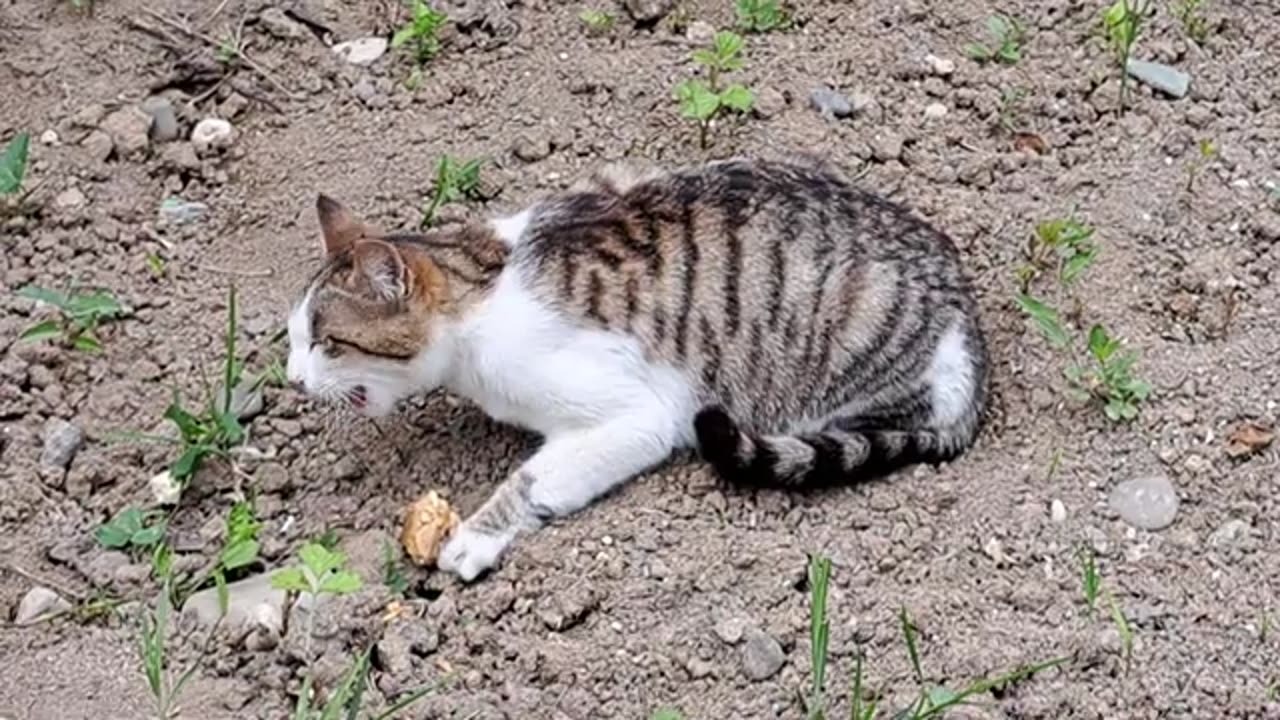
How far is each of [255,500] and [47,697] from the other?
62 centimetres

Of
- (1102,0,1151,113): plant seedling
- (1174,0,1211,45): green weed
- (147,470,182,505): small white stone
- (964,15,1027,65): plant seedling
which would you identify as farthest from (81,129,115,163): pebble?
(1174,0,1211,45): green weed

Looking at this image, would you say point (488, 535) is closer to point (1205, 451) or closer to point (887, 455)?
point (887, 455)

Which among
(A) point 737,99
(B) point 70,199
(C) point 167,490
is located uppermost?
(A) point 737,99

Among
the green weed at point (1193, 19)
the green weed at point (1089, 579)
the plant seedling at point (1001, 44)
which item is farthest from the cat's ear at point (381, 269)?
the green weed at point (1193, 19)

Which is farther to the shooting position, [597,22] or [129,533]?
[597,22]

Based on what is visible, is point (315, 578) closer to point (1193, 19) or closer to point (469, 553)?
point (469, 553)

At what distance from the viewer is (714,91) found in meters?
4.44

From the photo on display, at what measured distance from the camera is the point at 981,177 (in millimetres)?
4328

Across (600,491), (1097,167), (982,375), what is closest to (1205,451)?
(982,375)

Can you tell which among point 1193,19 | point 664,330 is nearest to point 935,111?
point 1193,19

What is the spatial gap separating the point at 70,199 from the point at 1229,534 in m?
2.46

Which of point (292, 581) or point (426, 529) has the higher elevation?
point (292, 581)

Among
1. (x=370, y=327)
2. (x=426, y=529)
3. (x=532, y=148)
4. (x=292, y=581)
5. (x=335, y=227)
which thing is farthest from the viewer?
(x=532, y=148)

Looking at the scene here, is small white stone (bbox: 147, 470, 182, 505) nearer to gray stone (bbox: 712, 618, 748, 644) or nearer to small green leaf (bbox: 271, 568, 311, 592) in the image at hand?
small green leaf (bbox: 271, 568, 311, 592)
